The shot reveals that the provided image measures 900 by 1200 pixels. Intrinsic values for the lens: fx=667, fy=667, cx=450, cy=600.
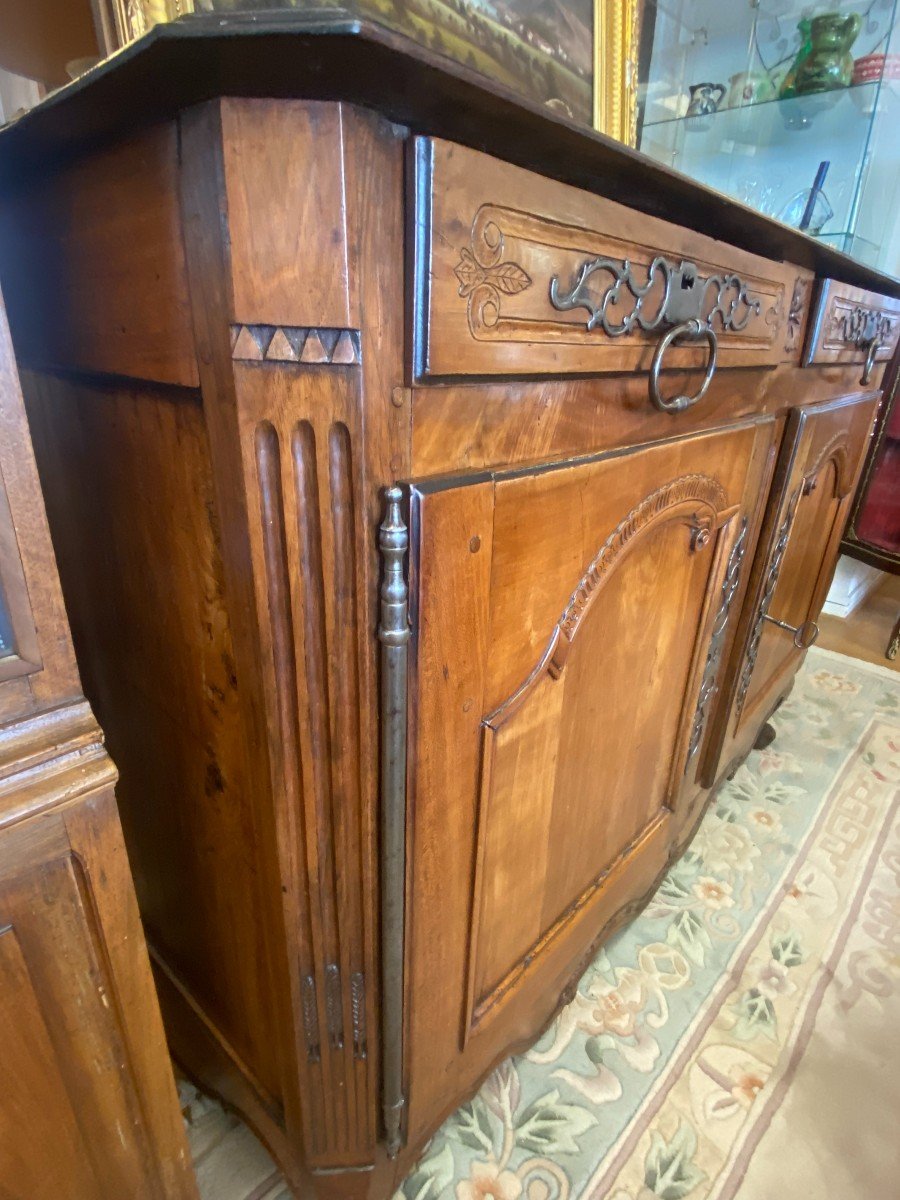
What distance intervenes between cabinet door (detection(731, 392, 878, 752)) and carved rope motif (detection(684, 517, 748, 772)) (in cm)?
8

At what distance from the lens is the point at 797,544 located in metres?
1.06

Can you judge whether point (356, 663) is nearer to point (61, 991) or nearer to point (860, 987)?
point (61, 991)

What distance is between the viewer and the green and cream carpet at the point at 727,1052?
0.70 metres

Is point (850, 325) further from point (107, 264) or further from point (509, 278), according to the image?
point (107, 264)

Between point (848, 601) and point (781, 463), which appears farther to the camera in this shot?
point (848, 601)

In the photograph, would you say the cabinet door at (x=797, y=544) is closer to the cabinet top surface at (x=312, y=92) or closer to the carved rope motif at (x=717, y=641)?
the carved rope motif at (x=717, y=641)

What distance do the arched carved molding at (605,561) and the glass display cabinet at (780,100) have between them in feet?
2.76

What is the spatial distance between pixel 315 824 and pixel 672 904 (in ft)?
2.68

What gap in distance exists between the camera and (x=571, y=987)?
81 centimetres

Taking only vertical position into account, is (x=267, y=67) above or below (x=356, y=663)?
above

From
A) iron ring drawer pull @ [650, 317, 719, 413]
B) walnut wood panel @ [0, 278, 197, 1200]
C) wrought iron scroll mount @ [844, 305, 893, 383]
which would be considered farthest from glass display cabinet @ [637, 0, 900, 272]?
walnut wood panel @ [0, 278, 197, 1200]

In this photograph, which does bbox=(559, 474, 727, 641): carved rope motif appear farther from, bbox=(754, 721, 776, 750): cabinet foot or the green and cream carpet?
bbox=(754, 721, 776, 750): cabinet foot

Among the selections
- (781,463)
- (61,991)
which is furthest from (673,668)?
(61,991)

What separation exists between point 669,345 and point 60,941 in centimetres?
55
